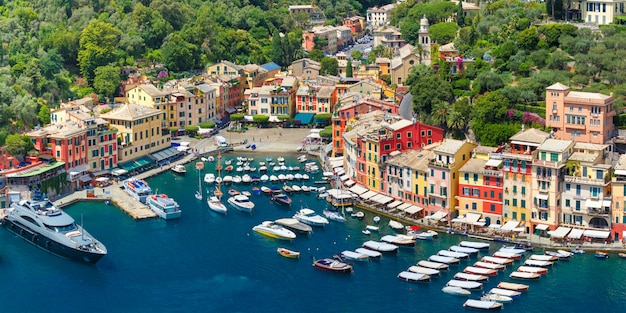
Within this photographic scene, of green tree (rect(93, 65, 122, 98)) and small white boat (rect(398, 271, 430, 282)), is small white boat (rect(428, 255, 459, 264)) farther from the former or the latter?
green tree (rect(93, 65, 122, 98))

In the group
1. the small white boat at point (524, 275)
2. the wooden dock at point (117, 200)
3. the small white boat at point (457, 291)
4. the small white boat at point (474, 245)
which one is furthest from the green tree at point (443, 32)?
the small white boat at point (457, 291)

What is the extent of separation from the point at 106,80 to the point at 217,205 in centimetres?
3424

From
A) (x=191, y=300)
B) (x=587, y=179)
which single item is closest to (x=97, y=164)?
(x=191, y=300)

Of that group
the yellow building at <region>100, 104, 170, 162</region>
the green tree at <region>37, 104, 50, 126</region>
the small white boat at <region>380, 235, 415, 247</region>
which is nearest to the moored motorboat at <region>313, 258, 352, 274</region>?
the small white boat at <region>380, 235, 415, 247</region>

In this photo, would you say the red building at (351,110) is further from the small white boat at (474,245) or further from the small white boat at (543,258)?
the small white boat at (543,258)

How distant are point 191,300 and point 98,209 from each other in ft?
62.8

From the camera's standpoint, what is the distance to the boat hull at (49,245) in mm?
61594

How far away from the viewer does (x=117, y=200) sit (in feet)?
244

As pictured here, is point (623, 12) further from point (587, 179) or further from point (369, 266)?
point (369, 266)

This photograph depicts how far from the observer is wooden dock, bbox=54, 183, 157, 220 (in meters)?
71.2

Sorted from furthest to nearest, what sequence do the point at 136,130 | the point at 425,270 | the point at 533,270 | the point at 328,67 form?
the point at 328,67, the point at 136,130, the point at 425,270, the point at 533,270

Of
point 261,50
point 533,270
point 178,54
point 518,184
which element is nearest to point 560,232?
point 518,184

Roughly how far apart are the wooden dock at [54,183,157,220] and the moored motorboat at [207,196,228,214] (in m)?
4.03

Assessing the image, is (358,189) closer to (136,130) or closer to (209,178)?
(209,178)
